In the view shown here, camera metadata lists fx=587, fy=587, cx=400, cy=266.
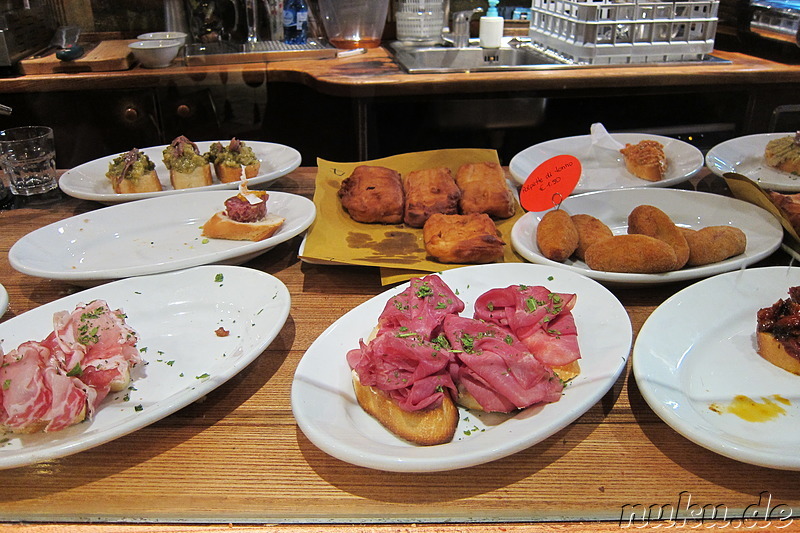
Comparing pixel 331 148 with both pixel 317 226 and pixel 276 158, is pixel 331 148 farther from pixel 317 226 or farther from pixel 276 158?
pixel 317 226

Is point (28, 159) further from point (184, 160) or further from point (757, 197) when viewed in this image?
point (757, 197)

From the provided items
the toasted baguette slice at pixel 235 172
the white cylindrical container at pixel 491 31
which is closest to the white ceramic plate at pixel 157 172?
the toasted baguette slice at pixel 235 172

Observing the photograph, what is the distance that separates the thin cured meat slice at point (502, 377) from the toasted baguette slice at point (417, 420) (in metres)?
0.05

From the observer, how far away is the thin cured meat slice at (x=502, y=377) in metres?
0.95

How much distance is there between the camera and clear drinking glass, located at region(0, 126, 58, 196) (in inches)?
75.5

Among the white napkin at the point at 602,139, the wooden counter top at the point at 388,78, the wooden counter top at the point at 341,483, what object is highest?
the wooden counter top at the point at 388,78

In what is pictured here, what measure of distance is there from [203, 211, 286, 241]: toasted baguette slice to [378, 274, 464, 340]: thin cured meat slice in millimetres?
601

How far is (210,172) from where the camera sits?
2.05 metres

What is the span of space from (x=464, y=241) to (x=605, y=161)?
859 mm

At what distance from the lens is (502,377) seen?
0.96 m

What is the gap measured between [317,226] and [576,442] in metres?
1.04

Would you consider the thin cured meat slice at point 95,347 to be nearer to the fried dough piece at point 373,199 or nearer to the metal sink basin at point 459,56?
the fried dough piece at point 373,199

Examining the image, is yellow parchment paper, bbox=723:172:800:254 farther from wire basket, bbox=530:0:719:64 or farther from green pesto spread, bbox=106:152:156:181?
green pesto spread, bbox=106:152:156:181

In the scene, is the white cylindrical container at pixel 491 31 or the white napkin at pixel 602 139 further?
the white cylindrical container at pixel 491 31
